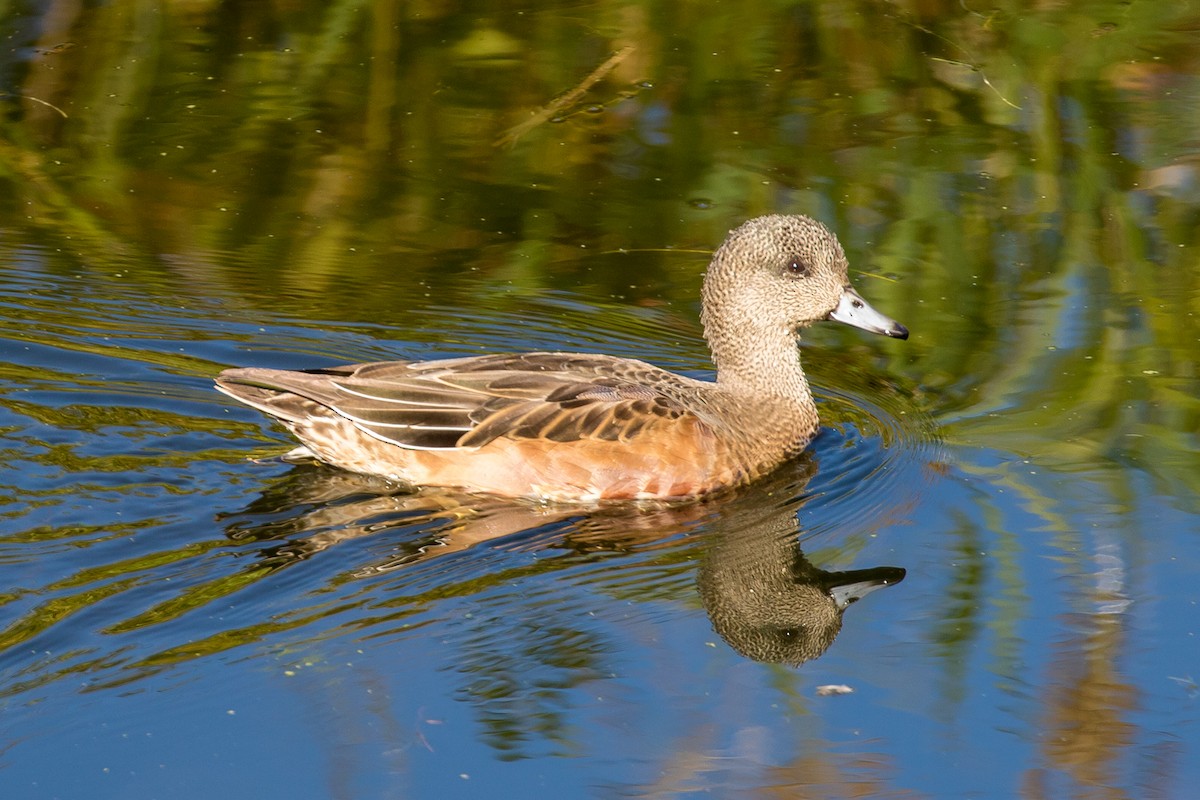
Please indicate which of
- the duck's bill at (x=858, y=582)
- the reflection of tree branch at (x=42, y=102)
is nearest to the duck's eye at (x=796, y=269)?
the duck's bill at (x=858, y=582)

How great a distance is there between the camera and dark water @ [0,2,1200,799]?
16.0 ft

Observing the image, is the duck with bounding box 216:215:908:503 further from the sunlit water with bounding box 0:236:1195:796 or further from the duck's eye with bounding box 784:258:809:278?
the sunlit water with bounding box 0:236:1195:796

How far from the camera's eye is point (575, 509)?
6664 millimetres

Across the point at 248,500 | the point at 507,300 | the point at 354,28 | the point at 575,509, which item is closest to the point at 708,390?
the point at 575,509

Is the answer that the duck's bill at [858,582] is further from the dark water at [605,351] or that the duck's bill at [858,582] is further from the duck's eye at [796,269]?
the duck's eye at [796,269]

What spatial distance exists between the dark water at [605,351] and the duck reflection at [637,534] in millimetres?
26

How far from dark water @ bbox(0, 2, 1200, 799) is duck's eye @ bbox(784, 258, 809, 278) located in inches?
29.7

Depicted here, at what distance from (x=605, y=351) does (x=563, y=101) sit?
2.95 m

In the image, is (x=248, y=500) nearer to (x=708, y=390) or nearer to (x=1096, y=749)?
(x=708, y=390)

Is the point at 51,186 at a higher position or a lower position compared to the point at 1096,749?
higher

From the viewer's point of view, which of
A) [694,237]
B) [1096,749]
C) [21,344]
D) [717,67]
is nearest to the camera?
[1096,749]

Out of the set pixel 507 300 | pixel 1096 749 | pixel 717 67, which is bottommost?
pixel 1096 749

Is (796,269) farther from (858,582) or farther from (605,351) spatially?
(858,582)

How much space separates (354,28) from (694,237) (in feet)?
11.4
